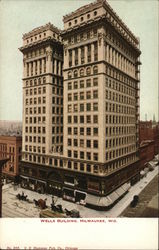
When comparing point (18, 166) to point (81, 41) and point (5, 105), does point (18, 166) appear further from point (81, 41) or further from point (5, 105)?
point (81, 41)

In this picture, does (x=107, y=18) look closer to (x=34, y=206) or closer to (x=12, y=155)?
(x=34, y=206)

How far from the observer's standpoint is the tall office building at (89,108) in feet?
77.6

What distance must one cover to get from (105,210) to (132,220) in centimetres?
636

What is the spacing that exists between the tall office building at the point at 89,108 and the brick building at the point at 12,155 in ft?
5.77

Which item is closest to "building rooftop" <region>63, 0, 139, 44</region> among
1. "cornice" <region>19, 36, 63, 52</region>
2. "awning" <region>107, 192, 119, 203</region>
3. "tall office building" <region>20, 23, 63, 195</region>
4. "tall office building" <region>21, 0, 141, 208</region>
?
"tall office building" <region>21, 0, 141, 208</region>

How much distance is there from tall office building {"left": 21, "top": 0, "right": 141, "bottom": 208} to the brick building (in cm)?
176

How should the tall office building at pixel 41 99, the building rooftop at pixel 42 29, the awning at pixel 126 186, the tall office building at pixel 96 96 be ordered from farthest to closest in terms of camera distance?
the tall office building at pixel 41 99 → the building rooftop at pixel 42 29 → the awning at pixel 126 186 → the tall office building at pixel 96 96

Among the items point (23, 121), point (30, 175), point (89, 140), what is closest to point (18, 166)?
point (30, 175)

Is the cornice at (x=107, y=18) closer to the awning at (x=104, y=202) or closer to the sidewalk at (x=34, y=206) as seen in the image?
the sidewalk at (x=34, y=206)

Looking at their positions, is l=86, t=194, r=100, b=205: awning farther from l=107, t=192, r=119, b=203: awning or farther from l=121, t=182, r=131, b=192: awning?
l=121, t=182, r=131, b=192: awning

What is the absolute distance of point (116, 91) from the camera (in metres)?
27.1

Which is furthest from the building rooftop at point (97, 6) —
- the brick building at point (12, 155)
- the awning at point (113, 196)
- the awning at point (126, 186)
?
the brick building at point (12, 155)

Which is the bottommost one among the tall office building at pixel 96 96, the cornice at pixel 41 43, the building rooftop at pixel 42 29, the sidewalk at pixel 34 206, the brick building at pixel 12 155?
the sidewalk at pixel 34 206

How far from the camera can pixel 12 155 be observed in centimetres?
3253
